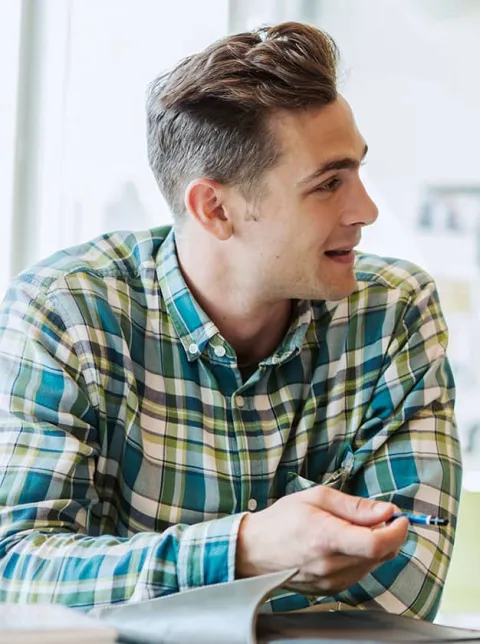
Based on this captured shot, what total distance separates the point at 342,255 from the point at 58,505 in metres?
0.57

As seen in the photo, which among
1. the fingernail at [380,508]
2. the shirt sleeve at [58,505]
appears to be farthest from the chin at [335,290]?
the fingernail at [380,508]

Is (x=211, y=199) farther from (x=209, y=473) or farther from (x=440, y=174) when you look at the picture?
(x=440, y=174)

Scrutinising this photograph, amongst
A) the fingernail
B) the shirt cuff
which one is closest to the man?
the shirt cuff

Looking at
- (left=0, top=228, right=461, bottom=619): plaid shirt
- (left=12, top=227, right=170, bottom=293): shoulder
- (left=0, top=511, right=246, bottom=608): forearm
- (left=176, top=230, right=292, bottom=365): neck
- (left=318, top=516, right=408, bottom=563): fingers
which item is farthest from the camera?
(left=176, top=230, right=292, bottom=365): neck

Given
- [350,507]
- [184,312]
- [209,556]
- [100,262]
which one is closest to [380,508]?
[350,507]

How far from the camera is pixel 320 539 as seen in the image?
1005mm

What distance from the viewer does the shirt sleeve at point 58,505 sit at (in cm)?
109

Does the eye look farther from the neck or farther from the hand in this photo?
the hand

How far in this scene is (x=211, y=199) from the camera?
153 centimetres

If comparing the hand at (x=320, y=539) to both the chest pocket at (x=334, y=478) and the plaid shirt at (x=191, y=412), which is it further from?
the chest pocket at (x=334, y=478)

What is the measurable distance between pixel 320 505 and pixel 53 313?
1.67ft

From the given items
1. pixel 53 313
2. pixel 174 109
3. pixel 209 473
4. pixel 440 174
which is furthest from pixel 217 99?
pixel 440 174

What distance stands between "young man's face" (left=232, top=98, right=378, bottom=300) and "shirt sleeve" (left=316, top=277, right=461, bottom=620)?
0.14m

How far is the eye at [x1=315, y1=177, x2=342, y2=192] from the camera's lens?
4.81 feet
